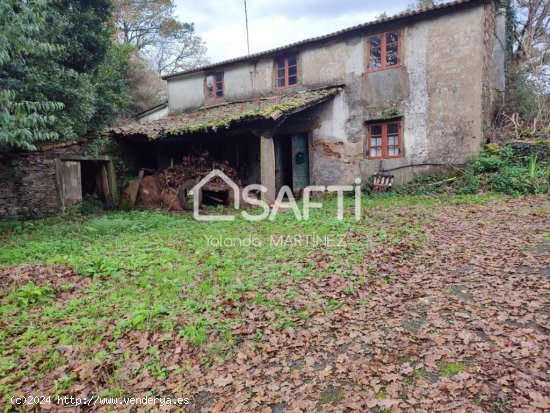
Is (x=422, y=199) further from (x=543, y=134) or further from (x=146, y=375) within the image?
(x=146, y=375)

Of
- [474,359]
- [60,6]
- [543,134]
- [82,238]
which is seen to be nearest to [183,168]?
[82,238]

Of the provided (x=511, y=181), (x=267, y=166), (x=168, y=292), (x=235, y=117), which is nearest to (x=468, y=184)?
(x=511, y=181)

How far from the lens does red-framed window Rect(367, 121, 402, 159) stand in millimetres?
11781

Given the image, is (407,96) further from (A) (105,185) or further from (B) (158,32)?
(B) (158,32)

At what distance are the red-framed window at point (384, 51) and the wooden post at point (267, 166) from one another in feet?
15.8

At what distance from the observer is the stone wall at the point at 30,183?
1013 cm

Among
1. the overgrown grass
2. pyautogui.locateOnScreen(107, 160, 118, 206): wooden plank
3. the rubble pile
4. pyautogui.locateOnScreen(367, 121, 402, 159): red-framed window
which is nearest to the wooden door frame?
pyautogui.locateOnScreen(107, 160, 118, 206): wooden plank

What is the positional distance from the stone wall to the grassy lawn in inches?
114

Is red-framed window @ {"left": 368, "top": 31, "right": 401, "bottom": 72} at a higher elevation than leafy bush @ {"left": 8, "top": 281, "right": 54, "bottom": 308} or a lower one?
higher

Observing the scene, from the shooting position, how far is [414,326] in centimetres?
374

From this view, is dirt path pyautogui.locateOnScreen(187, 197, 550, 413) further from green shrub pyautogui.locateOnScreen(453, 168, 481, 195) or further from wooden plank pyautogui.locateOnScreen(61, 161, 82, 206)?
wooden plank pyautogui.locateOnScreen(61, 161, 82, 206)

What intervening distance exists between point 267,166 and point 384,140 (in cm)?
446

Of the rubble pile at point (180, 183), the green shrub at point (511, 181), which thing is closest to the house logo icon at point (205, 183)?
the rubble pile at point (180, 183)

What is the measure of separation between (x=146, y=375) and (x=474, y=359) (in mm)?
3149
